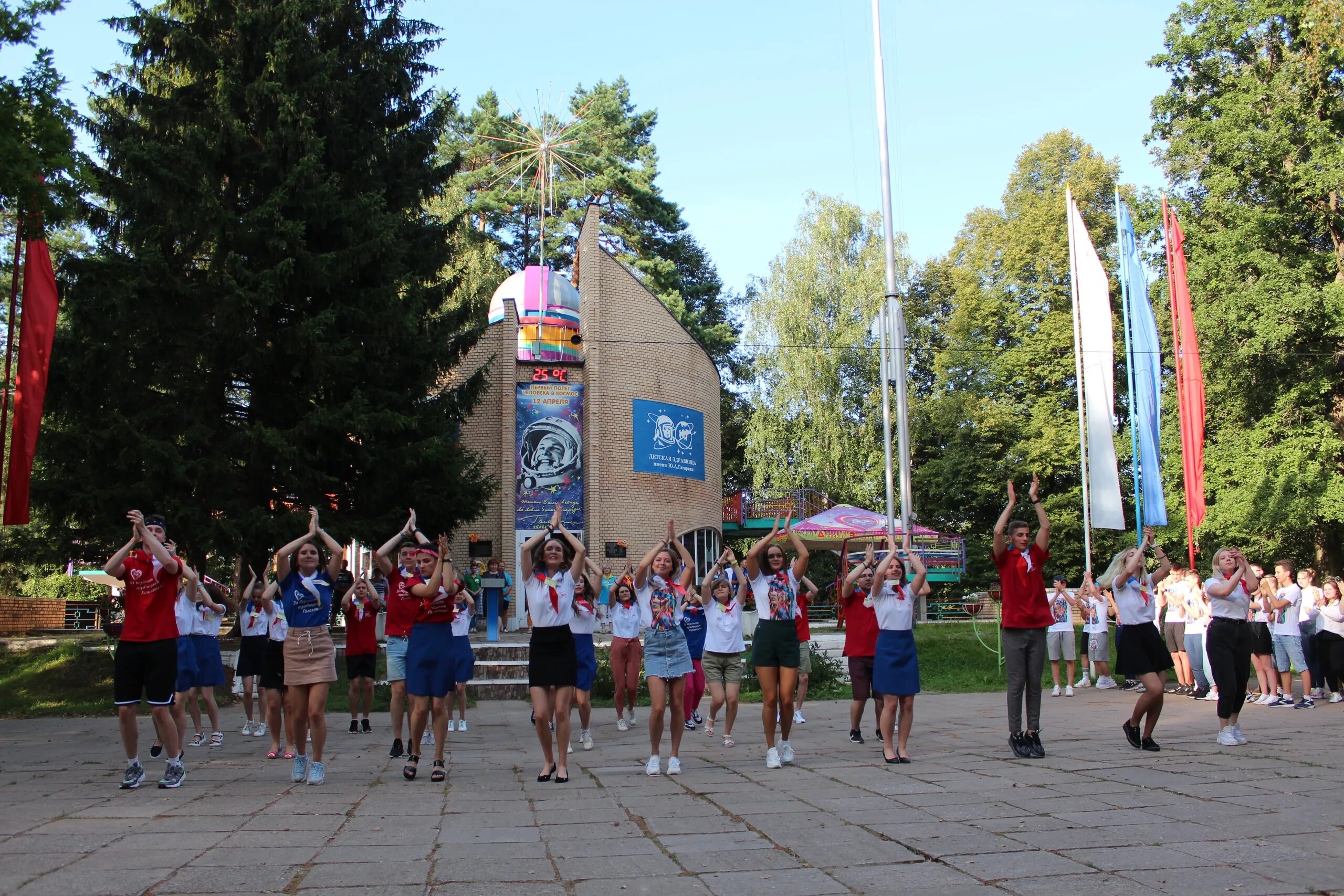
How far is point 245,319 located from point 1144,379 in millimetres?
16230

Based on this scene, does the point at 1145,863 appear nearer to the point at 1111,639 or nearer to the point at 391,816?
the point at 391,816

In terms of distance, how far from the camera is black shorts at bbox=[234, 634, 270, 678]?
11242 millimetres

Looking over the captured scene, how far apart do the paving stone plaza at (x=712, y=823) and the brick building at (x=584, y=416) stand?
642 inches

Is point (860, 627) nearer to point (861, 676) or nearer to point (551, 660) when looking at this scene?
point (861, 676)

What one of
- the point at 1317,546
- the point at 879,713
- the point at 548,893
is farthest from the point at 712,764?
the point at 1317,546

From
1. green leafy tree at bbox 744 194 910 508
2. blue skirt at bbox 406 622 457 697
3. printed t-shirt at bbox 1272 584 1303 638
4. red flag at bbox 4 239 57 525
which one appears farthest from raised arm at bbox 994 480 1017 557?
green leafy tree at bbox 744 194 910 508

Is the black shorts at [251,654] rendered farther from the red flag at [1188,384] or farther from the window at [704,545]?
the window at [704,545]

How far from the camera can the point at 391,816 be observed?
676cm

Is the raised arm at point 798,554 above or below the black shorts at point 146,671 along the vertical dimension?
above

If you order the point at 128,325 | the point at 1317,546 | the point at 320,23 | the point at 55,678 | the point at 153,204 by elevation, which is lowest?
the point at 55,678

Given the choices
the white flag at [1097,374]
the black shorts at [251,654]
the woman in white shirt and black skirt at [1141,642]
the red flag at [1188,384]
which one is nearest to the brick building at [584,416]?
the white flag at [1097,374]

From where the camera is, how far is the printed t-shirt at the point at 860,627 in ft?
34.0

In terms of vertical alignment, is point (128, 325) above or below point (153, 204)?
below

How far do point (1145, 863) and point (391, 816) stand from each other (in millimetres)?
4440
